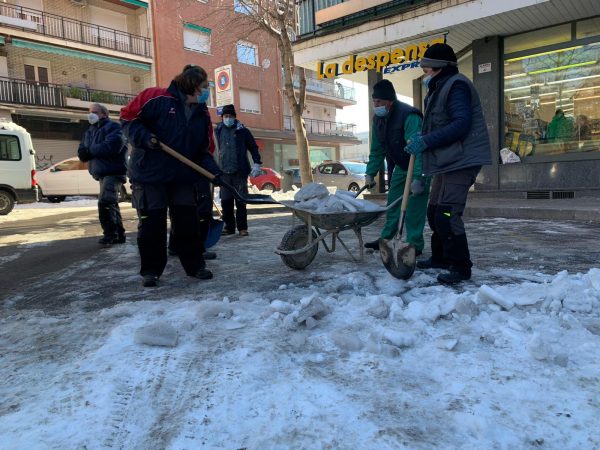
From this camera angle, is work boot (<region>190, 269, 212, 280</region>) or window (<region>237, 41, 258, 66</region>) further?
window (<region>237, 41, 258, 66</region>)

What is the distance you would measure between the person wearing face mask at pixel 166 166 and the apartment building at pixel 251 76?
47.3 ft

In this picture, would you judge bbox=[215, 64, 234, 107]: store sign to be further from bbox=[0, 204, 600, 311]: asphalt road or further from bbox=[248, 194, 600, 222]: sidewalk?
bbox=[248, 194, 600, 222]: sidewalk

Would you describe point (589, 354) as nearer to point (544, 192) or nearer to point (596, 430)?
point (596, 430)

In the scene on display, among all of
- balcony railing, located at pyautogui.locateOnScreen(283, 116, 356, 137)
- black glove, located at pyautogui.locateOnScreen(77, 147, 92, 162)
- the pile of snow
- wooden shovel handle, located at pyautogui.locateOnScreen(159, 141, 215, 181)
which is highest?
balcony railing, located at pyautogui.locateOnScreen(283, 116, 356, 137)

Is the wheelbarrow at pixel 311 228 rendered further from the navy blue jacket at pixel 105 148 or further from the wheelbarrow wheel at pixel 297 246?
the navy blue jacket at pixel 105 148

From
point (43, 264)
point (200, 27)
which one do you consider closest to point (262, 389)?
point (43, 264)

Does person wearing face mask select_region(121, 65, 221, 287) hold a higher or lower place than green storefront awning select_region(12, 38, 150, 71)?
lower

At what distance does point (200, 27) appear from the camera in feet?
93.4

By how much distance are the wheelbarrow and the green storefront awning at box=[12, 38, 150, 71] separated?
22137 mm

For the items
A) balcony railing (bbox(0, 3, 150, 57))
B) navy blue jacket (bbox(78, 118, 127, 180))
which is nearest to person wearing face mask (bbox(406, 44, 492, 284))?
navy blue jacket (bbox(78, 118, 127, 180))

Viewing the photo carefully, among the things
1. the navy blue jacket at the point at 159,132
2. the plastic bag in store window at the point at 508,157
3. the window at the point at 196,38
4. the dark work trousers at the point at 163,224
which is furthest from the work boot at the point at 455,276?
the window at the point at 196,38

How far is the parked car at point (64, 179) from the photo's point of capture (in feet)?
55.7

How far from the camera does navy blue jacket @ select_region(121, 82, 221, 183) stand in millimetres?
3688

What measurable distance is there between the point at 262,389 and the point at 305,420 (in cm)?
30
